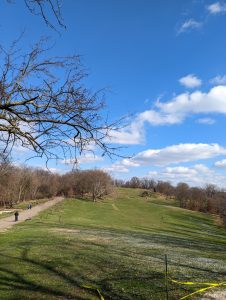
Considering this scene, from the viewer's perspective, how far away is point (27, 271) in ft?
39.5

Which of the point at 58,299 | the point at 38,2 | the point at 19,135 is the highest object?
the point at 38,2

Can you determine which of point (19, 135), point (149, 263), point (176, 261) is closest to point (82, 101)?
point (19, 135)

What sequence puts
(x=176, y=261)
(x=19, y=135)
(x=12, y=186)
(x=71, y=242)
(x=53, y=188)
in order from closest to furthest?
1. (x=19, y=135)
2. (x=176, y=261)
3. (x=71, y=242)
4. (x=12, y=186)
5. (x=53, y=188)

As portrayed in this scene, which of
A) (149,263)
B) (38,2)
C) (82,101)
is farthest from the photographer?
(149,263)

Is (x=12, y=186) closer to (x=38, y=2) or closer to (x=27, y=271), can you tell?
(x=27, y=271)

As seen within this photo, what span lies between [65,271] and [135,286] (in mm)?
2838

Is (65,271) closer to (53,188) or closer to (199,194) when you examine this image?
(53,188)

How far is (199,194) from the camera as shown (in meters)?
141

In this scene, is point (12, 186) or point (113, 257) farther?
point (12, 186)

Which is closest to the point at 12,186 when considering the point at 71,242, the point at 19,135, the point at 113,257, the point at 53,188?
the point at 53,188

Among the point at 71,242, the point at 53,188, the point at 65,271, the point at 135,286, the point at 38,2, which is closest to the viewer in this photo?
the point at 38,2

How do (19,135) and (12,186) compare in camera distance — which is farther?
(12,186)

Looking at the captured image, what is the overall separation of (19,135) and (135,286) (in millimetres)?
4962

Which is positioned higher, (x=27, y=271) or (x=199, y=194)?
(x=199, y=194)
